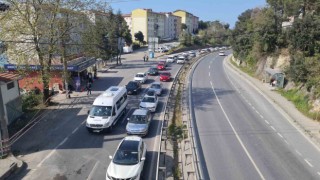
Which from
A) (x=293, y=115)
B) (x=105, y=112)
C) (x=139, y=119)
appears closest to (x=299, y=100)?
(x=293, y=115)

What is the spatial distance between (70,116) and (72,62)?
1221cm

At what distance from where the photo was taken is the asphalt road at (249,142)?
58.4ft

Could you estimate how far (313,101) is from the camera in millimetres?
29156

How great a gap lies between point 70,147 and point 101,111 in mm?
3725

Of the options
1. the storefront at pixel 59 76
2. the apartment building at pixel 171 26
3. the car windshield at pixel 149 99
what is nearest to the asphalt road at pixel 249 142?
the car windshield at pixel 149 99

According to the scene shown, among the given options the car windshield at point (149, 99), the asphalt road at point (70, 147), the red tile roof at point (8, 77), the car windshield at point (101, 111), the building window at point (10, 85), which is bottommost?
the asphalt road at point (70, 147)

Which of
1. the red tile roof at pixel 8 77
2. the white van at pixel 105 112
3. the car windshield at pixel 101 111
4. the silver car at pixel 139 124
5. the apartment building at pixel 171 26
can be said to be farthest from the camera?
the apartment building at pixel 171 26

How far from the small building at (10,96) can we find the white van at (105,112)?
6458 millimetres

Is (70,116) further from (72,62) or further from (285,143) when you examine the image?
(285,143)

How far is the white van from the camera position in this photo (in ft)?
73.2

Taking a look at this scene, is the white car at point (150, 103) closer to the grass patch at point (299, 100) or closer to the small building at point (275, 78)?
the grass patch at point (299, 100)

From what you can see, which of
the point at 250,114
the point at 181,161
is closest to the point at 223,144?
the point at 181,161

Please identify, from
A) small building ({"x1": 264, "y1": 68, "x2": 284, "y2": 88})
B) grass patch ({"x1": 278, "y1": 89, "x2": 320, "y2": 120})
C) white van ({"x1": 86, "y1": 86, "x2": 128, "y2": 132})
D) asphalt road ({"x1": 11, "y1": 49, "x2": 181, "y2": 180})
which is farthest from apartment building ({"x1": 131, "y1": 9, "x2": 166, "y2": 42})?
white van ({"x1": 86, "y1": 86, "x2": 128, "y2": 132})

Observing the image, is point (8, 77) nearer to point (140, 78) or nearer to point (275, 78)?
point (140, 78)
